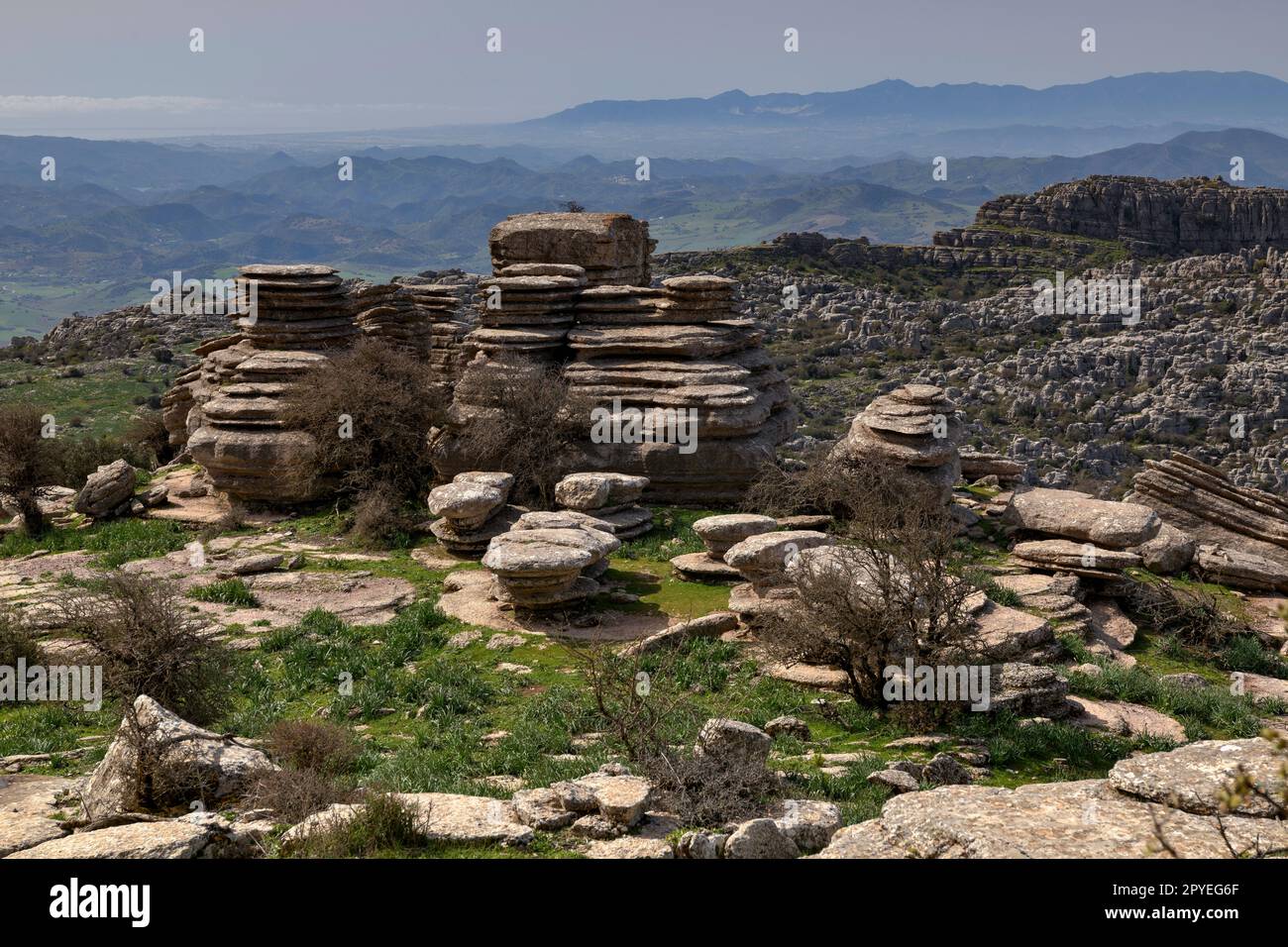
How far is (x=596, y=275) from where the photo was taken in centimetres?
2317

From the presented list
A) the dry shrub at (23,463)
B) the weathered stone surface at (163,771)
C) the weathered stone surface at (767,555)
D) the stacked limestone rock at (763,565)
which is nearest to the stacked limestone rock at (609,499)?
the stacked limestone rock at (763,565)

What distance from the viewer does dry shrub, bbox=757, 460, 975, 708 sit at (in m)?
10.7

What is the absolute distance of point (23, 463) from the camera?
1881 cm

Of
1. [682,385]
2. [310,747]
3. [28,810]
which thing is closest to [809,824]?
[310,747]

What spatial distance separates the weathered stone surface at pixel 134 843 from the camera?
6137 mm

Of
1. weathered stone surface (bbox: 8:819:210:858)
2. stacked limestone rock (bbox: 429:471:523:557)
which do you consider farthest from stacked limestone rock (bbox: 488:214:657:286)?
weathered stone surface (bbox: 8:819:210:858)

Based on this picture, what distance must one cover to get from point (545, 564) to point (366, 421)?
6.77m

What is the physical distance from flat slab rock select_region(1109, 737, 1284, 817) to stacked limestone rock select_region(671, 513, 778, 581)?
25.9 feet

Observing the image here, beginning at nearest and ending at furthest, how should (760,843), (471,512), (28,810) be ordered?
(760,843), (28,810), (471,512)

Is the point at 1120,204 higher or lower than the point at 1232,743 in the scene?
higher

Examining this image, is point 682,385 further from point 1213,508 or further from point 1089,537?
point 1213,508
